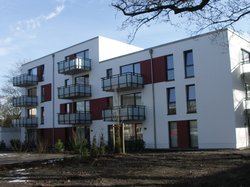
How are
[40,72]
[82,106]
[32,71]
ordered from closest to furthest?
[82,106] → [40,72] → [32,71]

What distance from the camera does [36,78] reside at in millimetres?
44344

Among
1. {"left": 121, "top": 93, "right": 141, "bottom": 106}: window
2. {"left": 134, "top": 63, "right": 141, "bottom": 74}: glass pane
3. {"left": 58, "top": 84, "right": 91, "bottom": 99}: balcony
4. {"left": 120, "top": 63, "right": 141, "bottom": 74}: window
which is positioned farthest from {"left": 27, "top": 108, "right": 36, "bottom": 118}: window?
{"left": 134, "top": 63, "right": 141, "bottom": 74}: glass pane

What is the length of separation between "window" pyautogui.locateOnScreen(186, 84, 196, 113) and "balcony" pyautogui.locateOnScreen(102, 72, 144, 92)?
440 cm

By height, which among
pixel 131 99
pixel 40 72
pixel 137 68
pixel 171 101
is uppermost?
pixel 40 72

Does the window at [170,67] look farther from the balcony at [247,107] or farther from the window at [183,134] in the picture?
the balcony at [247,107]

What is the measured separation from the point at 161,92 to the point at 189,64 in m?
3.32

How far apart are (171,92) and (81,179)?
19327 mm

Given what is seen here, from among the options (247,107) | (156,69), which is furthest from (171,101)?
(247,107)

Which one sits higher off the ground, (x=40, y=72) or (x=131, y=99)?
(x=40, y=72)

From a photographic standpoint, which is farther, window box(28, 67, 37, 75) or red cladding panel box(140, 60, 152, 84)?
window box(28, 67, 37, 75)

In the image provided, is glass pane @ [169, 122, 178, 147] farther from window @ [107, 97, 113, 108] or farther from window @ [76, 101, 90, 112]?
window @ [76, 101, 90, 112]

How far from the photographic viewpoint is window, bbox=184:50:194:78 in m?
28.2

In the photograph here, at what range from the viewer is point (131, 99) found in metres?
32.3

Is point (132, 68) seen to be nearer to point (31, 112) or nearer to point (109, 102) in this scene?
point (109, 102)
